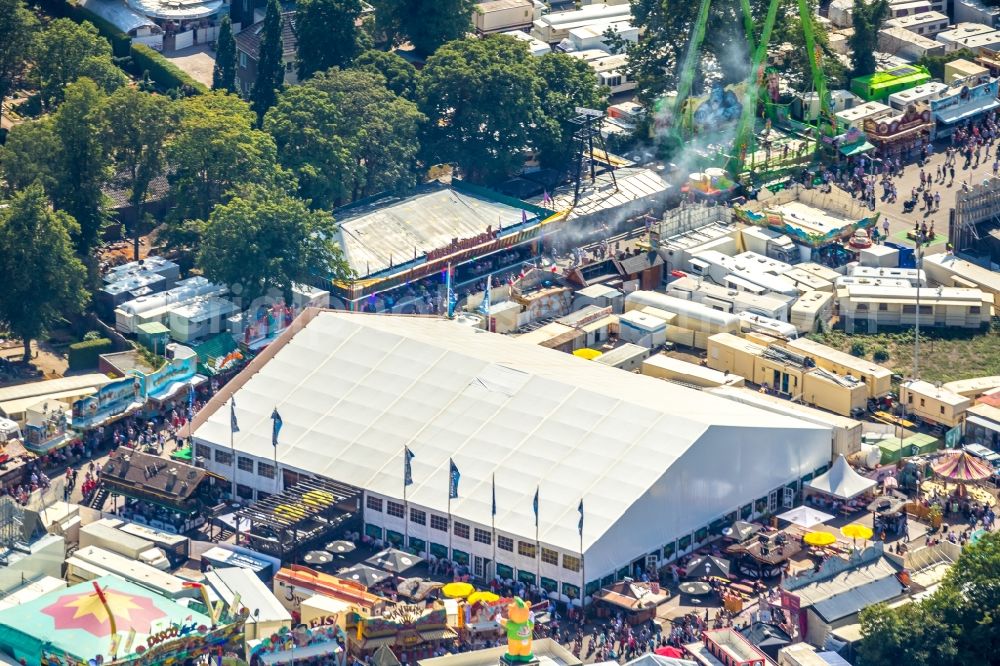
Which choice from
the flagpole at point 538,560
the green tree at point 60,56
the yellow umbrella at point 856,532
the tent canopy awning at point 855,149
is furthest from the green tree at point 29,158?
the tent canopy awning at point 855,149

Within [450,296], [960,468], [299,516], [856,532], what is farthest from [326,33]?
[856,532]

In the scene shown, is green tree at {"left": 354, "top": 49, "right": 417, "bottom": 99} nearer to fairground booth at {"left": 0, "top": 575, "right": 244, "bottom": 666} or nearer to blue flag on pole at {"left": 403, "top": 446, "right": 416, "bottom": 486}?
blue flag on pole at {"left": 403, "top": 446, "right": 416, "bottom": 486}

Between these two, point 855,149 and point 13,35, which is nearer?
point 13,35

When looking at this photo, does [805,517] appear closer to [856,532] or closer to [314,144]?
[856,532]

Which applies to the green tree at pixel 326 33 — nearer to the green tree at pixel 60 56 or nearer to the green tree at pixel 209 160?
the green tree at pixel 60 56

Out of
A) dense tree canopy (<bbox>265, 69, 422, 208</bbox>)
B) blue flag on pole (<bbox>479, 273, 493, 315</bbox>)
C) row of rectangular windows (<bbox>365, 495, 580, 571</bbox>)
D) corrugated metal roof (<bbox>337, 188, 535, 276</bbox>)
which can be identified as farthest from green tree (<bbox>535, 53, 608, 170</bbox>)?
row of rectangular windows (<bbox>365, 495, 580, 571</bbox>)
